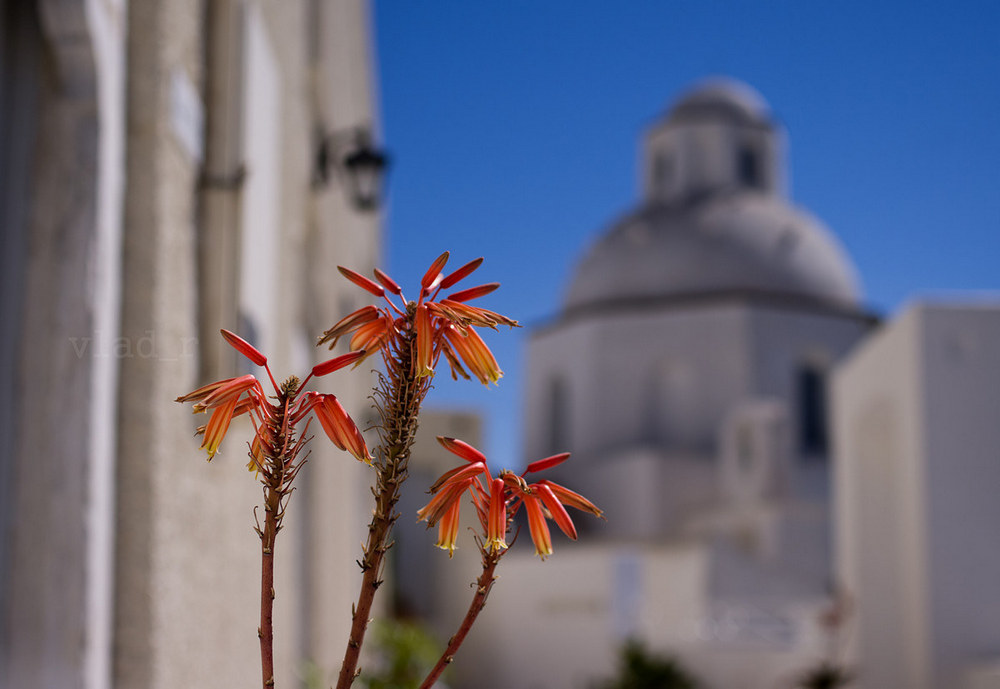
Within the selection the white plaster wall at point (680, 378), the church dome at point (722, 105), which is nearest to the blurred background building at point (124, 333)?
the white plaster wall at point (680, 378)

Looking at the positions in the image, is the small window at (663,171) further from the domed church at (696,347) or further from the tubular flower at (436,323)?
the tubular flower at (436,323)

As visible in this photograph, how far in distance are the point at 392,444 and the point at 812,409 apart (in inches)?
924

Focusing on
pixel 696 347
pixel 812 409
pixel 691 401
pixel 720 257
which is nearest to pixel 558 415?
pixel 691 401

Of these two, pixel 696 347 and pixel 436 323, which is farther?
pixel 696 347

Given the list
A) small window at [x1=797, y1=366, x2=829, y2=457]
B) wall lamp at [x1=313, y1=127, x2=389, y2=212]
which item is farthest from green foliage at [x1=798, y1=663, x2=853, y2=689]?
small window at [x1=797, y1=366, x2=829, y2=457]

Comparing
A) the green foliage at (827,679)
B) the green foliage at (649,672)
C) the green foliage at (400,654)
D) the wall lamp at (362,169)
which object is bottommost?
the green foliage at (649,672)

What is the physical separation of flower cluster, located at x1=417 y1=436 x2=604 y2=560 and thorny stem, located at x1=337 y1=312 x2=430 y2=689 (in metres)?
0.05

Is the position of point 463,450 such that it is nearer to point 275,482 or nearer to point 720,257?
point 275,482

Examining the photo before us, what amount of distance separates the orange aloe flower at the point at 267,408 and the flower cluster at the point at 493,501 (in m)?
0.12

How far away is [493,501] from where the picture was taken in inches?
58.1

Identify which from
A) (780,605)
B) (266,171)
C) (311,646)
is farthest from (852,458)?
(780,605)

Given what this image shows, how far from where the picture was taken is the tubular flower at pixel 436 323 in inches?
57.0

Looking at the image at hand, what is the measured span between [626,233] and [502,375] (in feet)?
81.7

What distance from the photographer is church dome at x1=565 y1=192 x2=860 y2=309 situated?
961 inches
